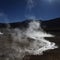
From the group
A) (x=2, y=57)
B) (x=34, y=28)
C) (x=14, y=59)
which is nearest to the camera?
(x=14, y=59)

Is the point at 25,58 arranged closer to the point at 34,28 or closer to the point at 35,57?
the point at 35,57

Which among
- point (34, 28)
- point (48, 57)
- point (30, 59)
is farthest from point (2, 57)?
point (34, 28)

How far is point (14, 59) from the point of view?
716 centimetres

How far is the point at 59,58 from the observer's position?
24.3ft

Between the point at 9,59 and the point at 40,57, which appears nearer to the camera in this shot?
the point at 9,59

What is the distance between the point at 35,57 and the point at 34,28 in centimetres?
1776

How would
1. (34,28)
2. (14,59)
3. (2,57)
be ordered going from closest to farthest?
(14,59) → (2,57) → (34,28)

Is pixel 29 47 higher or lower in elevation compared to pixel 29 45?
lower

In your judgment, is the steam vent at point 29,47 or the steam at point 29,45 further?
the steam at point 29,45

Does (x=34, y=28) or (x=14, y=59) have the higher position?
(x=34, y=28)

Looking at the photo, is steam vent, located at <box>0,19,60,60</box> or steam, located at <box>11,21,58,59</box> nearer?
steam vent, located at <box>0,19,60,60</box>

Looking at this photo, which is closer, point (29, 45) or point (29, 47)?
point (29, 47)

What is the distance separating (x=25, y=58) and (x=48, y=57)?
857 millimetres

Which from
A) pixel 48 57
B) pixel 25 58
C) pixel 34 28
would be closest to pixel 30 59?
pixel 25 58
